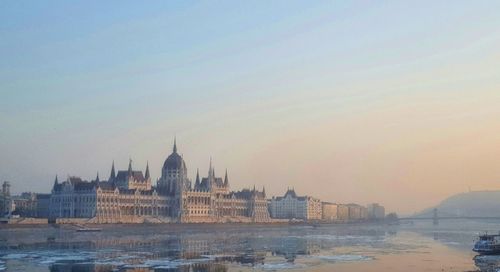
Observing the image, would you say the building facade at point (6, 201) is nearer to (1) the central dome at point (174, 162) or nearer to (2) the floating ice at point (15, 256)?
(1) the central dome at point (174, 162)

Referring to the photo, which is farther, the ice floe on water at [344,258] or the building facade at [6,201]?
the building facade at [6,201]

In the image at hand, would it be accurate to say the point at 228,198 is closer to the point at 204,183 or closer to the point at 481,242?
the point at 204,183

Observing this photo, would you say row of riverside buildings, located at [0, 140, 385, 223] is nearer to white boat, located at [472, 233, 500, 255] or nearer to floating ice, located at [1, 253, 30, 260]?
floating ice, located at [1, 253, 30, 260]

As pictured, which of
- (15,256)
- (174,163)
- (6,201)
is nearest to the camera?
(15,256)

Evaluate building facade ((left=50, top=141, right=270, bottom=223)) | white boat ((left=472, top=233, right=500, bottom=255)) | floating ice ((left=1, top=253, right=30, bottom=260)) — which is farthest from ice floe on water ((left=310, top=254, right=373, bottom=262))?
building facade ((left=50, top=141, right=270, bottom=223))

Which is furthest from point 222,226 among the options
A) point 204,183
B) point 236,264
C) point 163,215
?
point 236,264

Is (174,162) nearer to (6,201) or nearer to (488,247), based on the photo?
(6,201)

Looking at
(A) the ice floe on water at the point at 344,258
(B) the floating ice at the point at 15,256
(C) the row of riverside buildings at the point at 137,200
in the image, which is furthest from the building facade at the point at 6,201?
(A) the ice floe on water at the point at 344,258

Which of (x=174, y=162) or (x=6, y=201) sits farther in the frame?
(x=174, y=162)

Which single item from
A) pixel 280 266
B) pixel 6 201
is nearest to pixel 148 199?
pixel 6 201
